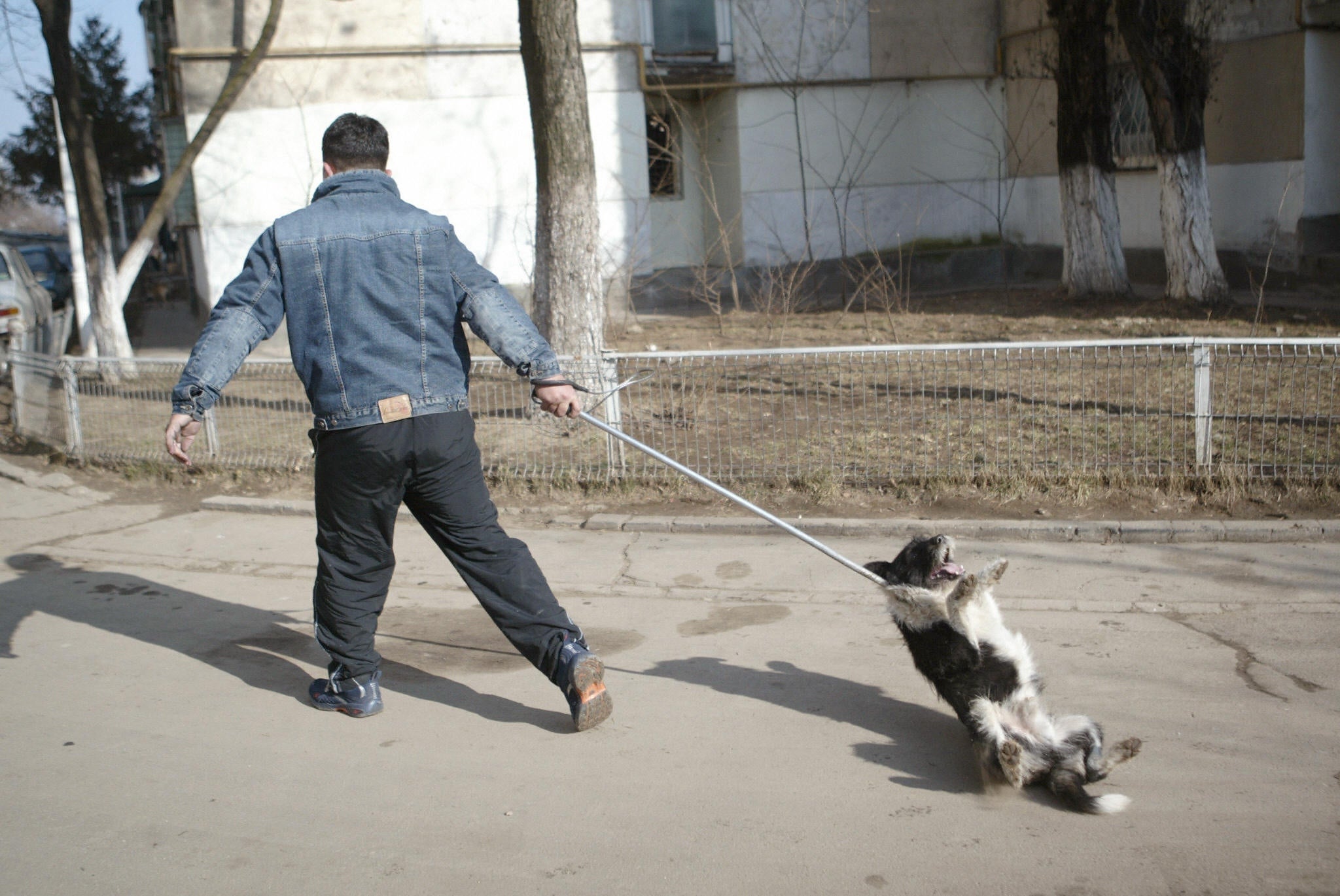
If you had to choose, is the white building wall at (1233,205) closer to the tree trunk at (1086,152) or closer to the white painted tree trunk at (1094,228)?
the white painted tree trunk at (1094,228)

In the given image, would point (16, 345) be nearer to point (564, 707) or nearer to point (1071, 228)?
point (564, 707)

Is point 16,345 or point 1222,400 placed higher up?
point 16,345

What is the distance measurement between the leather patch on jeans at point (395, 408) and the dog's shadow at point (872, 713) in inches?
62.5

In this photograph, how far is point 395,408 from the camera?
3.81 metres

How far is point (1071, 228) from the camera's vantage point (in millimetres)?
14273

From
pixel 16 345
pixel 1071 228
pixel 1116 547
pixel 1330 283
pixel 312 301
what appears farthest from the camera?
pixel 1071 228

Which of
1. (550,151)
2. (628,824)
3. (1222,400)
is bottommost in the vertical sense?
(628,824)

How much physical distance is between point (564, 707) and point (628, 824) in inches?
39.9

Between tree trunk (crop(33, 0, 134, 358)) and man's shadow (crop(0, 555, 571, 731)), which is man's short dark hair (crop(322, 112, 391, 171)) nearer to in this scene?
man's shadow (crop(0, 555, 571, 731))

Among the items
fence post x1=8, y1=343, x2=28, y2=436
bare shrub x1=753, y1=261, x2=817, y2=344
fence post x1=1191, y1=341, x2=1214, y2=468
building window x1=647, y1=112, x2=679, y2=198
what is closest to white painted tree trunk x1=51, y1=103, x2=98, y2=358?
fence post x1=8, y1=343, x2=28, y2=436

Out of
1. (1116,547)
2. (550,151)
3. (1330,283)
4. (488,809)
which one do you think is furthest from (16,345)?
(1330,283)

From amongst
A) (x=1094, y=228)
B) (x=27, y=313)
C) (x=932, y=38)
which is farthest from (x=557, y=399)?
(x=932, y=38)

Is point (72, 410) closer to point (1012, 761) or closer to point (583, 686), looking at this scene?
point (583, 686)

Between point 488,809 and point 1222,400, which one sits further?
point 1222,400
